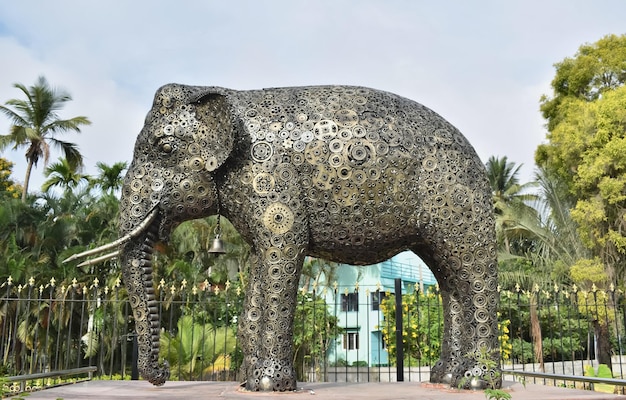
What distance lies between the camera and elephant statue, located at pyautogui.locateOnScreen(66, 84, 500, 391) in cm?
498

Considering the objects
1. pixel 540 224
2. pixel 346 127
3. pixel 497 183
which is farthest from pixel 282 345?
pixel 497 183

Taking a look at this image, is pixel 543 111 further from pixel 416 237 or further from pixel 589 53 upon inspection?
pixel 416 237

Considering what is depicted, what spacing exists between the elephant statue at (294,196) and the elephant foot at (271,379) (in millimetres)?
12

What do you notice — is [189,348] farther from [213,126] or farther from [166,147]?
[213,126]

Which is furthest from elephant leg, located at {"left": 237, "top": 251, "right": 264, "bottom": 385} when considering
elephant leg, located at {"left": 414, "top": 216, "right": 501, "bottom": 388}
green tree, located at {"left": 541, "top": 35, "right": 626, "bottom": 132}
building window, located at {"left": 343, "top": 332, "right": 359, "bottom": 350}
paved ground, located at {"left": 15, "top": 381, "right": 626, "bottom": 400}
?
green tree, located at {"left": 541, "top": 35, "right": 626, "bottom": 132}

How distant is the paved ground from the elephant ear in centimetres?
197

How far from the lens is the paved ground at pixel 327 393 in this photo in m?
4.74

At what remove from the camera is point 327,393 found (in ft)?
16.9

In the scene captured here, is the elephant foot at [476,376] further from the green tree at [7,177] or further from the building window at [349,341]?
the green tree at [7,177]

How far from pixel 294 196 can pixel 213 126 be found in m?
0.97

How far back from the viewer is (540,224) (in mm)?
20844

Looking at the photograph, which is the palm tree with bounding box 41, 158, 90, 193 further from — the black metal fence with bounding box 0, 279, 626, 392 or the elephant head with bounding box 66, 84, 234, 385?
the elephant head with bounding box 66, 84, 234, 385

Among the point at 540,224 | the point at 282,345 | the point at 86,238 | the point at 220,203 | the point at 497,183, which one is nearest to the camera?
the point at 282,345

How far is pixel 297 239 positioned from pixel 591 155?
567 inches
